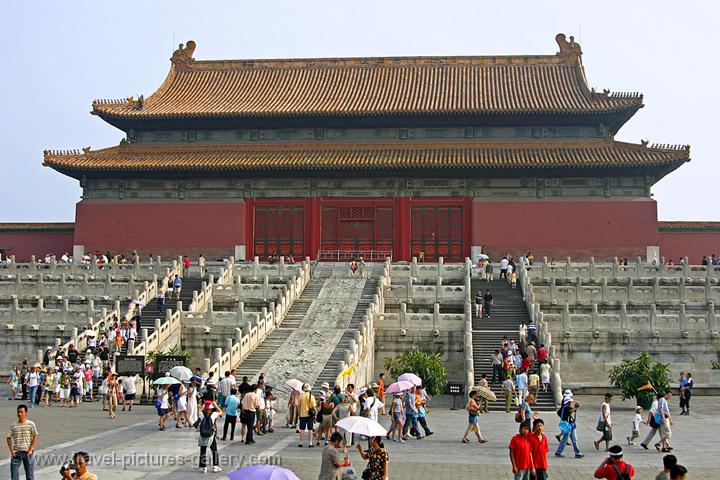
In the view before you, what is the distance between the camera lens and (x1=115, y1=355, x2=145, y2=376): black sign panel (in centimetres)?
2547

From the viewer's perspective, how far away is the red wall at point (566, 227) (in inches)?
1781

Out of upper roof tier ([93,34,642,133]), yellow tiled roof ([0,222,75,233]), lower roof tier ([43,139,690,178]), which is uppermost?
upper roof tier ([93,34,642,133])

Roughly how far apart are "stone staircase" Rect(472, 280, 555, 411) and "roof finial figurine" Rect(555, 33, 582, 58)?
64.3ft

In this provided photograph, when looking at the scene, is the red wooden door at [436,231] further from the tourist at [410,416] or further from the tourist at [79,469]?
the tourist at [79,469]

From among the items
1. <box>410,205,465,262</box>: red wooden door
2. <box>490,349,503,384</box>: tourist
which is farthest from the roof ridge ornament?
<box>490,349,503,384</box>: tourist

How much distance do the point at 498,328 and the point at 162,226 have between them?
21.8 m

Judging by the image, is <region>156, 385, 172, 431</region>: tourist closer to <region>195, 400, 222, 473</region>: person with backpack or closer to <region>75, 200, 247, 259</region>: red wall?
<region>195, 400, 222, 473</region>: person with backpack

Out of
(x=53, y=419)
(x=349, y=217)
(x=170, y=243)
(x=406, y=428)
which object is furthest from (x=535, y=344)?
(x=170, y=243)

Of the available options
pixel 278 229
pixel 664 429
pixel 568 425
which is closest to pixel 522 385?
pixel 664 429

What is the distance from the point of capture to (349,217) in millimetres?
46938

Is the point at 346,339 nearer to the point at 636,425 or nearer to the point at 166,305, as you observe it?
the point at 166,305

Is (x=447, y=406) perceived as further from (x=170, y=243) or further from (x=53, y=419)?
(x=170, y=243)

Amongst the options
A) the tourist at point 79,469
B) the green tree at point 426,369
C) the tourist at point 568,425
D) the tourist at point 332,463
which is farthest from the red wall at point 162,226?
the tourist at point 79,469

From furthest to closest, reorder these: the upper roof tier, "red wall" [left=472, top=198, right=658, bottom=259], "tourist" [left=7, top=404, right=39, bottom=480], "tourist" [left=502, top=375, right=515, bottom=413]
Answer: the upper roof tier, "red wall" [left=472, top=198, right=658, bottom=259], "tourist" [left=502, top=375, right=515, bottom=413], "tourist" [left=7, top=404, right=39, bottom=480]
